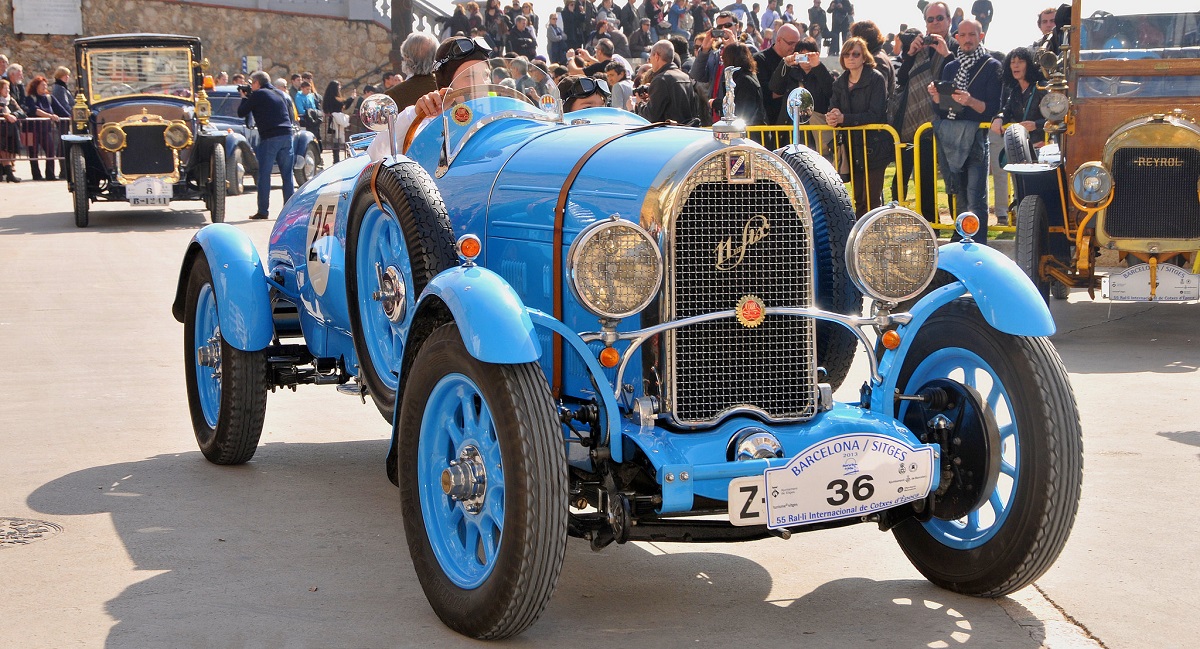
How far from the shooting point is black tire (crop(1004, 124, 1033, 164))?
9547 millimetres

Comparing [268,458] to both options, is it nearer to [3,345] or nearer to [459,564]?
[459,564]

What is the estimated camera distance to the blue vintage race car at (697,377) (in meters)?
3.63

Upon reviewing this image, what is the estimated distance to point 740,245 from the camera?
13.2 ft

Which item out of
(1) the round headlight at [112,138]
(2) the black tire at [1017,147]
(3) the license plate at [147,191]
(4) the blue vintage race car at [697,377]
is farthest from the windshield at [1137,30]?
(1) the round headlight at [112,138]

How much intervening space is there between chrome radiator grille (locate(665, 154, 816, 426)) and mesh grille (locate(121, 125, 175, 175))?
13118 millimetres

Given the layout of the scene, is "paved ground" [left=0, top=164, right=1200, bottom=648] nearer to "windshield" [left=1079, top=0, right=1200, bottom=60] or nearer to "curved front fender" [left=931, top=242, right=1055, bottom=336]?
"curved front fender" [left=931, top=242, right=1055, bottom=336]

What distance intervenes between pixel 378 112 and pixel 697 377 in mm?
1835

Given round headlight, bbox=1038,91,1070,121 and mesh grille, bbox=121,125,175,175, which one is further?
mesh grille, bbox=121,125,175,175

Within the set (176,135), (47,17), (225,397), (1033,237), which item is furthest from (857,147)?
(47,17)

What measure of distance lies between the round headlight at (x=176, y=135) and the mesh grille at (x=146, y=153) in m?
0.10

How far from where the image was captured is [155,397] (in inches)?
283

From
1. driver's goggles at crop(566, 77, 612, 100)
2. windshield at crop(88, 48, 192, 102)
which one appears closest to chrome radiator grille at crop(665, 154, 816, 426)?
driver's goggles at crop(566, 77, 612, 100)

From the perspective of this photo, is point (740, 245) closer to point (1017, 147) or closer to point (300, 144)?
point (1017, 147)

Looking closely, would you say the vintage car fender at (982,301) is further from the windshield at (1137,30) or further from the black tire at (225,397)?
the windshield at (1137,30)
